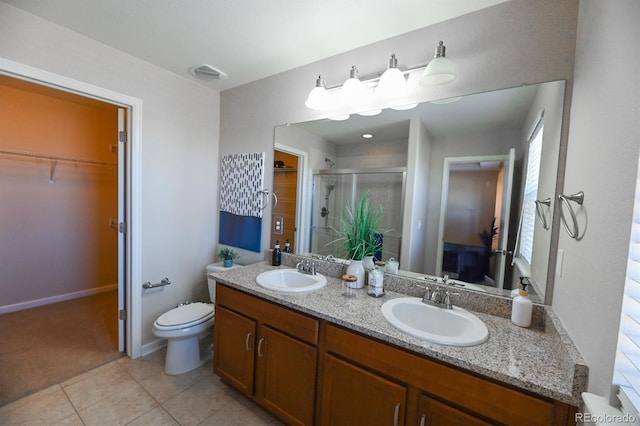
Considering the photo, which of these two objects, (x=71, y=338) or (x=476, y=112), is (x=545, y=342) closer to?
(x=476, y=112)

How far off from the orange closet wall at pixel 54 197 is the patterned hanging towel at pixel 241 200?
174 cm

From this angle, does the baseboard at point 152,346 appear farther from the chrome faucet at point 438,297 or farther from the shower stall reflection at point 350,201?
the chrome faucet at point 438,297

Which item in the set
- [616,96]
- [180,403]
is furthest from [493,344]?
[180,403]

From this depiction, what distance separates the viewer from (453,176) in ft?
4.93

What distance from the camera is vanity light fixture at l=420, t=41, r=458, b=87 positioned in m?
1.33

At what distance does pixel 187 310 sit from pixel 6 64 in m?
1.93

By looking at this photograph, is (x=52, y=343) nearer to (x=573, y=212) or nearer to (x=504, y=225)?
(x=504, y=225)

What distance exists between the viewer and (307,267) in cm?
190

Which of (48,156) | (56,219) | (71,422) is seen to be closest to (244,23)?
(71,422)

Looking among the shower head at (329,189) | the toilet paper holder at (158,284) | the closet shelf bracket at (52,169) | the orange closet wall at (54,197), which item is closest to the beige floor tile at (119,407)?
the toilet paper holder at (158,284)

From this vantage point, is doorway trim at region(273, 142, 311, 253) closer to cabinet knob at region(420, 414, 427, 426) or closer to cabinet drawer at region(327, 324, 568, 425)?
cabinet drawer at region(327, 324, 568, 425)

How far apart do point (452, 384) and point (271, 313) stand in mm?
934

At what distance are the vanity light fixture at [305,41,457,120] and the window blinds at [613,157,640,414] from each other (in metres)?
1.01

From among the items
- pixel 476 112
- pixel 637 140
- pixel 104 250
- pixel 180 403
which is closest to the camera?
pixel 637 140
